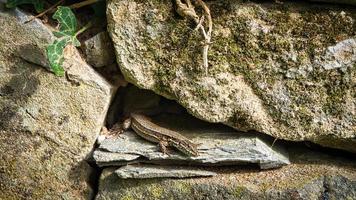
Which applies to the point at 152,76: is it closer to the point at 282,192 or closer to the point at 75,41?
the point at 75,41

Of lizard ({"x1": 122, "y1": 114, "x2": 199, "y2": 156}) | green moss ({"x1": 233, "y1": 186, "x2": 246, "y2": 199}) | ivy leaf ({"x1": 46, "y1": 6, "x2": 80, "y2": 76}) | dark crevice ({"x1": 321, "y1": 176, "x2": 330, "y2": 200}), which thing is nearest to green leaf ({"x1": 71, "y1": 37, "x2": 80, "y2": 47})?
ivy leaf ({"x1": 46, "y1": 6, "x2": 80, "y2": 76})

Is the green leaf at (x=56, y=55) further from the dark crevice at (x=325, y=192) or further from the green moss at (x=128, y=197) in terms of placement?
the dark crevice at (x=325, y=192)

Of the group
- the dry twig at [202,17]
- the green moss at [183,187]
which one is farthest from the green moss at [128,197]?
the dry twig at [202,17]

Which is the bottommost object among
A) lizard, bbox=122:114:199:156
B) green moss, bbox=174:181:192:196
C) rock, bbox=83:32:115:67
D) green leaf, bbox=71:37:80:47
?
green moss, bbox=174:181:192:196

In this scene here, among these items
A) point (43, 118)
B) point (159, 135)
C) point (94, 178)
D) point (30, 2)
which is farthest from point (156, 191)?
point (30, 2)

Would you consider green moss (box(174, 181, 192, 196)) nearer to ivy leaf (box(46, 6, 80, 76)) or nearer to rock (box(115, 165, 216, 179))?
rock (box(115, 165, 216, 179))

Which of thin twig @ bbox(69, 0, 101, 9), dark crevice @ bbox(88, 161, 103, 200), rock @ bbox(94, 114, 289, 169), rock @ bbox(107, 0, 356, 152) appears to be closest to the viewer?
rock @ bbox(107, 0, 356, 152)
